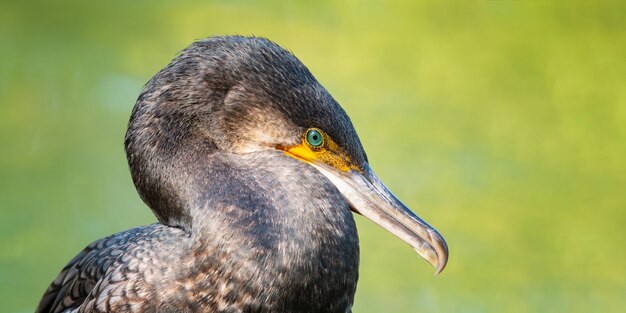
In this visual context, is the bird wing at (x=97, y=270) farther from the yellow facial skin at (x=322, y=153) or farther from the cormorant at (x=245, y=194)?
the yellow facial skin at (x=322, y=153)

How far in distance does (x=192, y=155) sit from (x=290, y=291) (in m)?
0.38

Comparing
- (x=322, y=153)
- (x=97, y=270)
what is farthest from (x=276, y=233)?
(x=97, y=270)

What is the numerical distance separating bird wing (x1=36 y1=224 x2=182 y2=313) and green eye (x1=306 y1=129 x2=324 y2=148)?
0.36 m

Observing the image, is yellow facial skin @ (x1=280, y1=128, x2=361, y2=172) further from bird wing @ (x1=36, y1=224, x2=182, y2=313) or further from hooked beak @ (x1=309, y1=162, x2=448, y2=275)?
bird wing @ (x1=36, y1=224, x2=182, y2=313)

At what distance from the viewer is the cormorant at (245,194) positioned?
226cm

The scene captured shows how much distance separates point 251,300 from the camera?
2260 millimetres

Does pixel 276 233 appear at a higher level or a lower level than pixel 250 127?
lower

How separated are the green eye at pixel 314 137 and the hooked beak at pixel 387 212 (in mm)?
51

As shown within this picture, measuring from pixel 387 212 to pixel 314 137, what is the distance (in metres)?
0.24

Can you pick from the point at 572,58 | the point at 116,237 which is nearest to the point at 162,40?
the point at 572,58

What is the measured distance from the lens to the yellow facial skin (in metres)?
2.39

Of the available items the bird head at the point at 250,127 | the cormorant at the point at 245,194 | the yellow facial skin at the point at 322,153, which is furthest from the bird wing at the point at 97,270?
the yellow facial skin at the point at 322,153

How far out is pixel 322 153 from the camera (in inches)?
94.3

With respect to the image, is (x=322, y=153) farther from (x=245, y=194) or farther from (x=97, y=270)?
(x=97, y=270)
